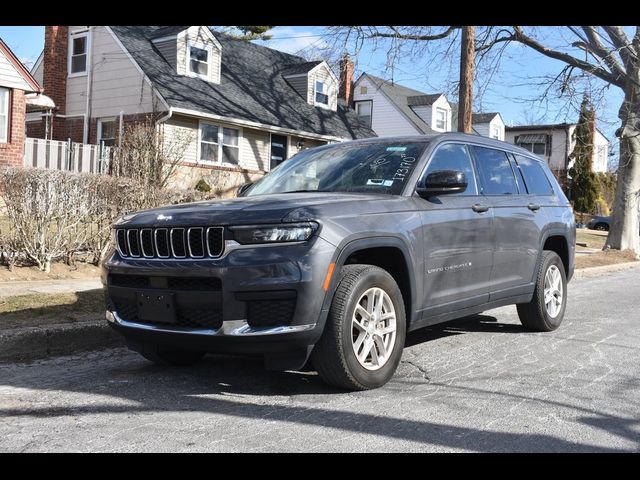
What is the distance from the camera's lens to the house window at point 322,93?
3055 centimetres

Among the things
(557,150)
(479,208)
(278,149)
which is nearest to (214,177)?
(278,149)

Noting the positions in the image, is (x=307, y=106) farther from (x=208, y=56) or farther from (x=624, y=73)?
(x=624, y=73)

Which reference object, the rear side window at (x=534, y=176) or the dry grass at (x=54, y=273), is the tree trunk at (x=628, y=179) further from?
the dry grass at (x=54, y=273)

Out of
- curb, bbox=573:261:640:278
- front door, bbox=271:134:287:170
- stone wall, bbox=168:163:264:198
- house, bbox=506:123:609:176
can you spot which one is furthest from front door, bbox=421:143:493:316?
house, bbox=506:123:609:176

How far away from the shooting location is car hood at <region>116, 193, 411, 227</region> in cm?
430

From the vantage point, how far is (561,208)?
7.39 m

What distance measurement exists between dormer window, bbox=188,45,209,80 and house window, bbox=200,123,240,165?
2.19m

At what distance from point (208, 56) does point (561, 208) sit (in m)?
20.2

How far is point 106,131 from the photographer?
24641mm

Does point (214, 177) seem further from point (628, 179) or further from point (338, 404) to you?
point (338, 404)

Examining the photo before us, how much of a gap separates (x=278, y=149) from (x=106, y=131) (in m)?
6.61

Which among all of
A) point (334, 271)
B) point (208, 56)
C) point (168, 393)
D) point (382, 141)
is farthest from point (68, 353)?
point (208, 56)

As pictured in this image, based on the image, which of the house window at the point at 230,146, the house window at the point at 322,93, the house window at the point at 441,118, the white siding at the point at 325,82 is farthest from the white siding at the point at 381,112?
the house window at the point at 230,146

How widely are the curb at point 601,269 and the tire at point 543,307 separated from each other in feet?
21.0
